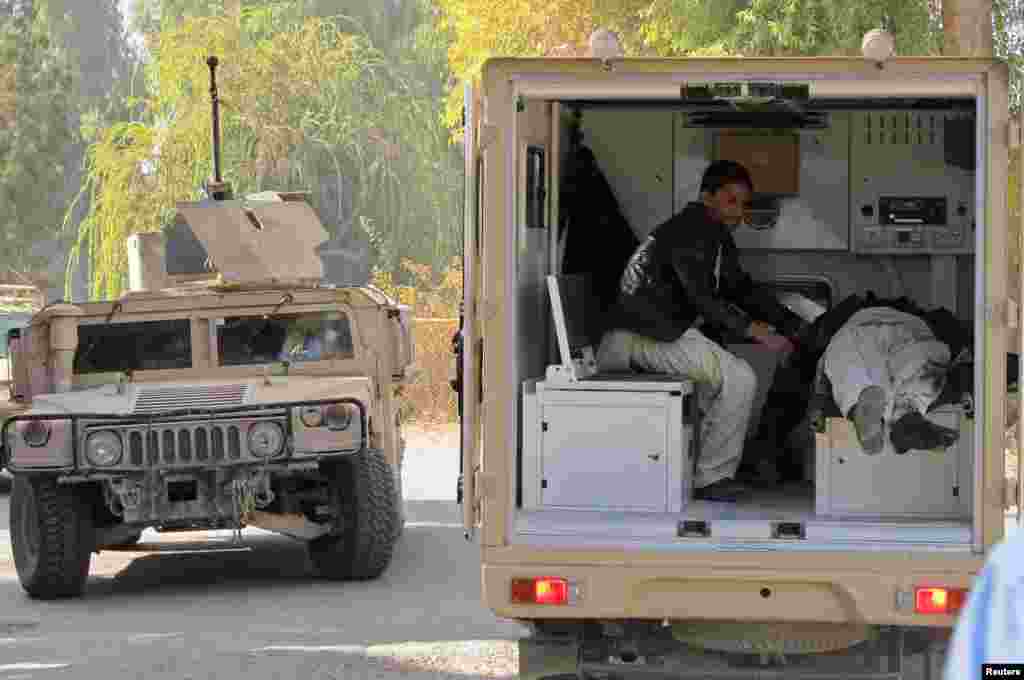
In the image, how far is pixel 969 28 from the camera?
51.1 ft

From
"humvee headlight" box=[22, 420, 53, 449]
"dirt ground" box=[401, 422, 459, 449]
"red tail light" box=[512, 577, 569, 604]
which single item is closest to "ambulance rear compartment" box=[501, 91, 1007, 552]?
"red tail light" box=[512, 577, 569, 604]

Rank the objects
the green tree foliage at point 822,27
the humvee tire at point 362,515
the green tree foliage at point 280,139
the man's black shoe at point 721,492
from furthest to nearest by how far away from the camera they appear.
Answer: the green tree foliage at point 280,139
the green tree foliage at point 822,27
the humvee tire at point 362,515
the man's black shoe at point 721,492

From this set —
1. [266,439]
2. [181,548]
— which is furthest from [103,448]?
[181,548]

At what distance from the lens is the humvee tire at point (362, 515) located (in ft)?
33.0

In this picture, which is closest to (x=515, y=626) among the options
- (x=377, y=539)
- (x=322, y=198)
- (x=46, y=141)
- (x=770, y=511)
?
(x=377, y=539)

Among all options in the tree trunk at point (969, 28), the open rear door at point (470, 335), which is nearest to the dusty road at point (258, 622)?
the open rear door at point (470, 335)

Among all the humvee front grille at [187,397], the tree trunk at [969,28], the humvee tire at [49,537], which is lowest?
the humvee tire at [49,537]

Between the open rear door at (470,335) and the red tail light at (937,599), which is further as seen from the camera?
the open rear door at (470,335)

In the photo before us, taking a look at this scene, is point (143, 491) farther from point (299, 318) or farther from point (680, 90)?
point (680, 90)

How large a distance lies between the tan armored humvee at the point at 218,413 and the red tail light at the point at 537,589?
3736 millimetres

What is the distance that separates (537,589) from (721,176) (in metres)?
2.08

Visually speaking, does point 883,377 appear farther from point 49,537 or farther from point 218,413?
point 49,537

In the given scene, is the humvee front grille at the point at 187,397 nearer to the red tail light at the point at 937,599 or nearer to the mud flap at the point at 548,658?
the mud flap at the point at 548,658

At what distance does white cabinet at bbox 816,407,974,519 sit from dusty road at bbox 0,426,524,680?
1.89 metres
